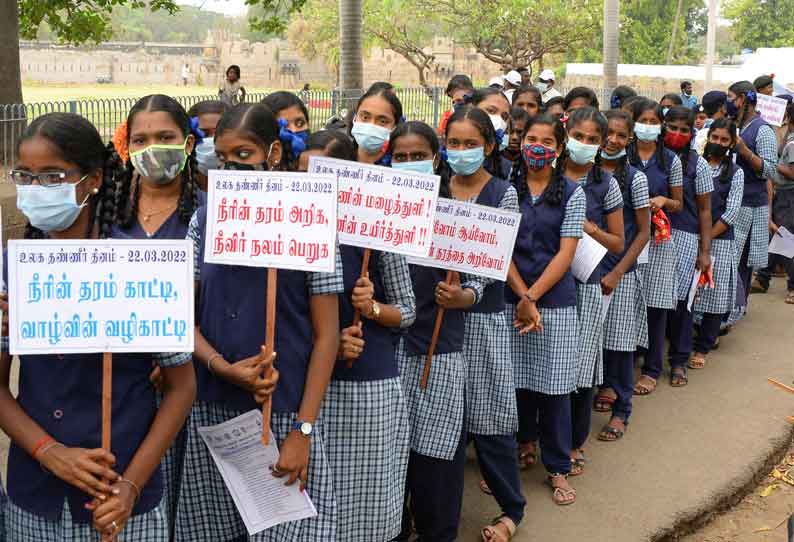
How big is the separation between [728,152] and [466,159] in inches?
149

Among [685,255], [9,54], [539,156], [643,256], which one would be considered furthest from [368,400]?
[9,54]

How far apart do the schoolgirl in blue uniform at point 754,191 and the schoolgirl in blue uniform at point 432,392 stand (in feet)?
15.4

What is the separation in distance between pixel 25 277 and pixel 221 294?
2.18 ft

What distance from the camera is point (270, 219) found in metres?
2.87

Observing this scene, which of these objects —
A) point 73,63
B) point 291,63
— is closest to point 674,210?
point 291,63

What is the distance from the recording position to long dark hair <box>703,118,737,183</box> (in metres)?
6.91

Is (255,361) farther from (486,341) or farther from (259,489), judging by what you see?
(486,341)

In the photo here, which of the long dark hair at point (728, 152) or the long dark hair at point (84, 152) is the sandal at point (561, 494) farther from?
the long dark hair at point (728, 152)

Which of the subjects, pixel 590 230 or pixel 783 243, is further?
pixel 783 243

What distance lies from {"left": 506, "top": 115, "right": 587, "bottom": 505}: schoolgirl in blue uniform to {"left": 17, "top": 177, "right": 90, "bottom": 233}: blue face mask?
2364mm

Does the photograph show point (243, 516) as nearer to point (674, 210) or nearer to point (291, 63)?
point (674, 210)

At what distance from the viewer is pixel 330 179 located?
287cm

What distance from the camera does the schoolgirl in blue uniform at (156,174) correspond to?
3.35 m

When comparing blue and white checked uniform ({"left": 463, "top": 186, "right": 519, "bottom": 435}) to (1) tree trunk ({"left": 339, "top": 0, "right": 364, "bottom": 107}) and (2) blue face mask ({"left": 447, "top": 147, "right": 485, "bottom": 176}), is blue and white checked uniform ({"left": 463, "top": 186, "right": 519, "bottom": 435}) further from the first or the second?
(1) tree trunk ({"left": 339, "top": 0, "right": 364, "bottom": 107})
